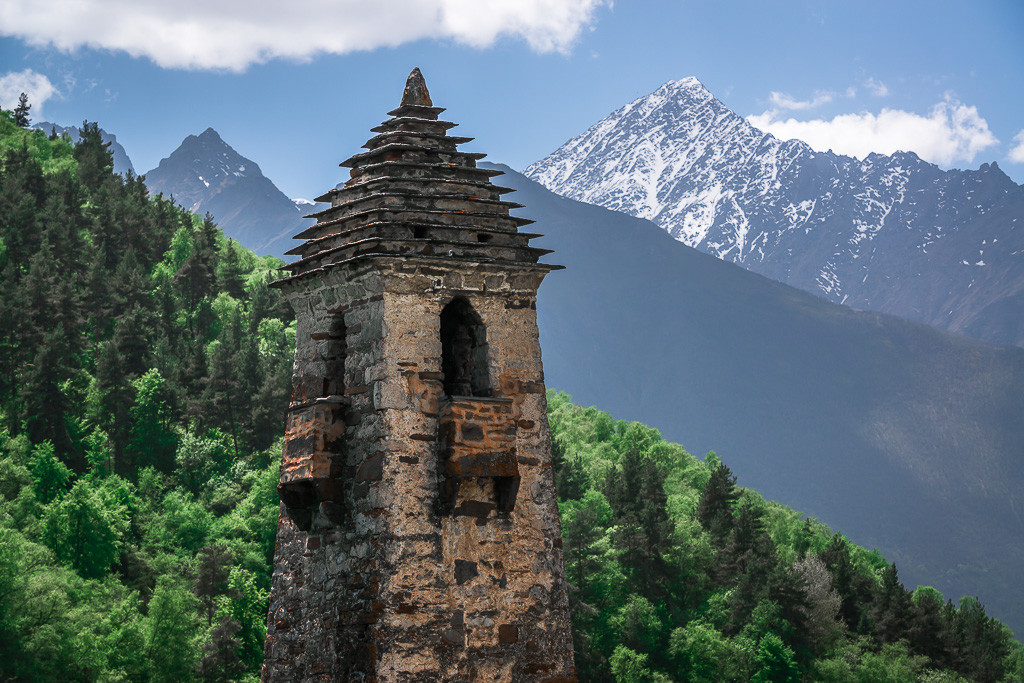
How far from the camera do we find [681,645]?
7569 cm

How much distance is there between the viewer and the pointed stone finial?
51.4 feet

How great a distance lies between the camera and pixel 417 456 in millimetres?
13047

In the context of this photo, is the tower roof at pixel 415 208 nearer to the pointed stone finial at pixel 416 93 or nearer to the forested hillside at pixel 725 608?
the pointed stone finial at pixel 416 93

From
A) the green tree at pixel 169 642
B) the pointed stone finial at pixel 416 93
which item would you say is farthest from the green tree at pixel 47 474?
the pointed stone finial at pixel 416 93

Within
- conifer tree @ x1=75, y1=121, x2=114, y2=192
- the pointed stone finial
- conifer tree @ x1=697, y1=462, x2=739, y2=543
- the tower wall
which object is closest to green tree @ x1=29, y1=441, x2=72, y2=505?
conifer tree @ x1=697, y1=462, x2=739, y2=543

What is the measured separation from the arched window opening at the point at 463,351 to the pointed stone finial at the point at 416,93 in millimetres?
2752

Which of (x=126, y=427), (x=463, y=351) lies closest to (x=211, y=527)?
(x=126, y=427)

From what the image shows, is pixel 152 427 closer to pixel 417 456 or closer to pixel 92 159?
pixel 92 159

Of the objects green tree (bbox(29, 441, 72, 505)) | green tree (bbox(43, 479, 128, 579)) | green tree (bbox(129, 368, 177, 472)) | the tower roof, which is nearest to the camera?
the tower roof

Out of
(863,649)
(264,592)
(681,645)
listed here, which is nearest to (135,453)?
(264,592)

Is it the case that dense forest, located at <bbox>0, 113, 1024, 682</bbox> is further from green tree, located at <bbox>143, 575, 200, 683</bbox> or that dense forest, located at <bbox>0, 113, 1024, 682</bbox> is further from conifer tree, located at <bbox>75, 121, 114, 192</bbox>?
conifer tree, located at <bbox>75, 121, 114, 192</bbox>

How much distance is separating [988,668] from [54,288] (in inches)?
2678

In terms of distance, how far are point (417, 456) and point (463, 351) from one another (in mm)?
1662

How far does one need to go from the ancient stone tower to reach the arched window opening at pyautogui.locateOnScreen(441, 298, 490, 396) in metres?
0.02
